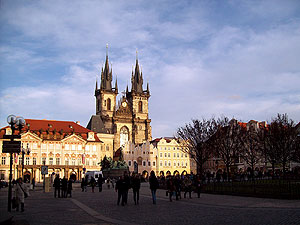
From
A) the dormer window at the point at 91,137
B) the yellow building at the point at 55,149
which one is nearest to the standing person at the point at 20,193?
the yellow building at the point at 55,149

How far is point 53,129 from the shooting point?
7531 cm

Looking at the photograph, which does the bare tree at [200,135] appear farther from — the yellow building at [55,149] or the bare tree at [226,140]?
the yellow building at [55,149]

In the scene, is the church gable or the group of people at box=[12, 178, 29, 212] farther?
the church gable

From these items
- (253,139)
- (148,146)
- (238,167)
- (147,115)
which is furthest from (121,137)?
(253,139)

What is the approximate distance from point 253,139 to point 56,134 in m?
42.4

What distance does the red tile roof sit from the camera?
238 feet

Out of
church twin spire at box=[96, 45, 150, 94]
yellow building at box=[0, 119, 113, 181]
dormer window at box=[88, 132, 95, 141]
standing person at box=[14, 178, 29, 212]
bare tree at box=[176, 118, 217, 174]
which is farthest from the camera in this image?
church twin spire at box=[96, 45, 150, 94]

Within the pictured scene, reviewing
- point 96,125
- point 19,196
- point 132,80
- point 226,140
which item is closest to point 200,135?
point 226,140

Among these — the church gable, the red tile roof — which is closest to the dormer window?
the red tile roof

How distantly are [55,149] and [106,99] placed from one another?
42.2m

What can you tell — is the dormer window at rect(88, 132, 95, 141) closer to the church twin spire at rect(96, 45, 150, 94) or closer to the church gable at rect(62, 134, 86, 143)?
the church gable at rect(62, 134, 86, 143)

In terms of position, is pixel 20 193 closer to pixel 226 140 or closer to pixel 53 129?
pixel 226 140

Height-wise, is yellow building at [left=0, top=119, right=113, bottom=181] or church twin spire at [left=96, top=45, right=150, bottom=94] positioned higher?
church twin spire at [left=96, top=45, right=150, bottom=94]

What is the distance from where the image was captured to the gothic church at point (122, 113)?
106 meters
